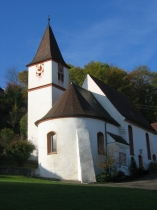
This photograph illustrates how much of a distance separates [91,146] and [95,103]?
5.78m

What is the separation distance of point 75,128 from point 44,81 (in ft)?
35.6

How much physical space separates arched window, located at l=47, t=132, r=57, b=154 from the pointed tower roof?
11.7m

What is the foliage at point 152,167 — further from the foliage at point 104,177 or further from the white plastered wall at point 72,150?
the foliage at point 104,177

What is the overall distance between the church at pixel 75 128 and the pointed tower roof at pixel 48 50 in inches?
6.4

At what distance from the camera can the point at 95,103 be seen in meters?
30.8

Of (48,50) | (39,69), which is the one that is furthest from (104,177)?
(48,50)

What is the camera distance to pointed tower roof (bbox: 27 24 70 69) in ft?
120

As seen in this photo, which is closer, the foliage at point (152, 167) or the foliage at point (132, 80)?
the foliage at point (152, 167)

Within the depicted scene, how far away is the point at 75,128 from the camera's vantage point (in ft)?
85.1

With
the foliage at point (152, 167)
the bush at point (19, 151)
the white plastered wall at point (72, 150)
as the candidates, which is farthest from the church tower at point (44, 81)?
the foliage at point (152, 167)

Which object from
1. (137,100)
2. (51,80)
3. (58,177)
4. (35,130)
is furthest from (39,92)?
(137,100)

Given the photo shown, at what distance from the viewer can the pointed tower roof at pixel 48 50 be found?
36.5 m

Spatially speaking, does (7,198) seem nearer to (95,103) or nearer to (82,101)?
(82,101)

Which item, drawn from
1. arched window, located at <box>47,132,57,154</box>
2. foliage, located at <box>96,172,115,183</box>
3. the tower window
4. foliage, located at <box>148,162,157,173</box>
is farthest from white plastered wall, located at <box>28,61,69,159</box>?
foliage, located at <box>148,162,157,173</box>
